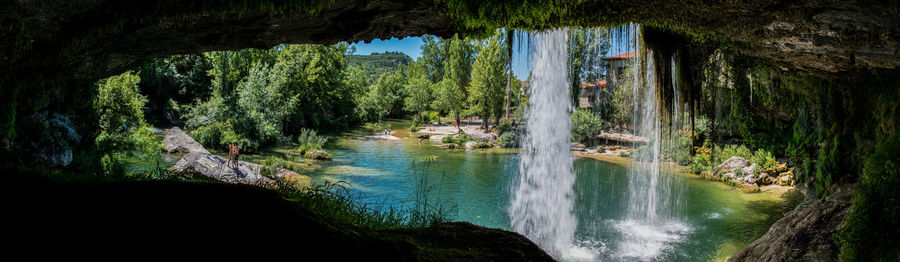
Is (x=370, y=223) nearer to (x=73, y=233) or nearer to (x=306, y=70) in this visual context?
(x=73, y=233)

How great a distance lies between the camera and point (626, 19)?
13.9 feet

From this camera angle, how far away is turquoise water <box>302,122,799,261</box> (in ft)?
33.3

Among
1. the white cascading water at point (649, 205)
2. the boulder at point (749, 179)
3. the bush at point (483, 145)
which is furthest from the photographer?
the bush at point (483, 145)

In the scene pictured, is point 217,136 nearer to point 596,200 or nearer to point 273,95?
point 273,95

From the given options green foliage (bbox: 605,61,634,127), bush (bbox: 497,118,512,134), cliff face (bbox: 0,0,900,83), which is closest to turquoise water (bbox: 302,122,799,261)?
cliff face (bbox: 0,0,900,83)

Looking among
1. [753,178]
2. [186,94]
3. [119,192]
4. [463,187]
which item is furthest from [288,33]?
[186,94]

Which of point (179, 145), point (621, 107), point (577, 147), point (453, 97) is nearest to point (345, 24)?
point (179, 145)

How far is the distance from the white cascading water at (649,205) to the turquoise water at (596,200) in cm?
5

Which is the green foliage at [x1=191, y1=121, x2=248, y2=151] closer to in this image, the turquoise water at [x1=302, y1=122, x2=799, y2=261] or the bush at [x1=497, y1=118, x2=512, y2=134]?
the turquoise water at [x1=302, y1=122, x2=799, y2=261]

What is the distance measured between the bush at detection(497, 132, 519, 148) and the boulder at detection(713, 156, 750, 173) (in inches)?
536

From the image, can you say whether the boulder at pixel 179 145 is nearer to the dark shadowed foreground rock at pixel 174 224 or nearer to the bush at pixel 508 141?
the bush at pixel 508 141

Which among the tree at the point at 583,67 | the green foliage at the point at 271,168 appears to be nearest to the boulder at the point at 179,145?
the green foliage at the point at 271,168

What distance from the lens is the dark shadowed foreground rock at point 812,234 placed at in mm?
5426

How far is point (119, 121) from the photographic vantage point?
10.1 meters
